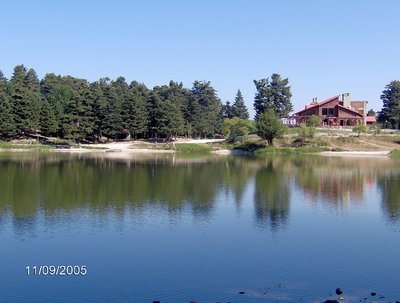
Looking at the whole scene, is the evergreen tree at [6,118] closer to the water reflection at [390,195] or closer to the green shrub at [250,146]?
the green shrub at [250,146]

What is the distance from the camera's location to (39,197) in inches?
1355

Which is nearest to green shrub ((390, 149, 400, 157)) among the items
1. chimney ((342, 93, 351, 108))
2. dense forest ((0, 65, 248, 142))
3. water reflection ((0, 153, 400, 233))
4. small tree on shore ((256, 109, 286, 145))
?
water reflection ((0, 153, 400, 233))

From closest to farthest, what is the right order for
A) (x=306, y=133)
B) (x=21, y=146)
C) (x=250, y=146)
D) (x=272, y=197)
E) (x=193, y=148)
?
1. (x=272, y=197)
2. (x=21, y=146)
3. (x=306, y=133)
4. (x=250, y=146)
5. (x=193, y=148)

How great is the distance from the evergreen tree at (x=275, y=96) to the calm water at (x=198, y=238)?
5842cm

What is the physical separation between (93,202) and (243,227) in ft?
35.2

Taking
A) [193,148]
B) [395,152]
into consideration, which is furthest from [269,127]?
[395,152]

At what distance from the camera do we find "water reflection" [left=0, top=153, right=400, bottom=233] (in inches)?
1208

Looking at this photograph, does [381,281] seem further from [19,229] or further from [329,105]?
[329,105]

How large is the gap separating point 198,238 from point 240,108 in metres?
94.5

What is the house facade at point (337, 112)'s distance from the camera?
9819cm

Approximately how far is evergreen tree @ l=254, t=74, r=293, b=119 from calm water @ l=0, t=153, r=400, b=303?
58424 mm

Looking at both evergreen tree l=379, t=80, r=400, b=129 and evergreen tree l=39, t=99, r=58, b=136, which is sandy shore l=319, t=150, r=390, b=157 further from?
evergreen tree l=39, t=99, r=58, b=136

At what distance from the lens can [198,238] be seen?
77.8 ft

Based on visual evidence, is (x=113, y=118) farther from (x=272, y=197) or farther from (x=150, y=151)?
(x=272, y=197)
